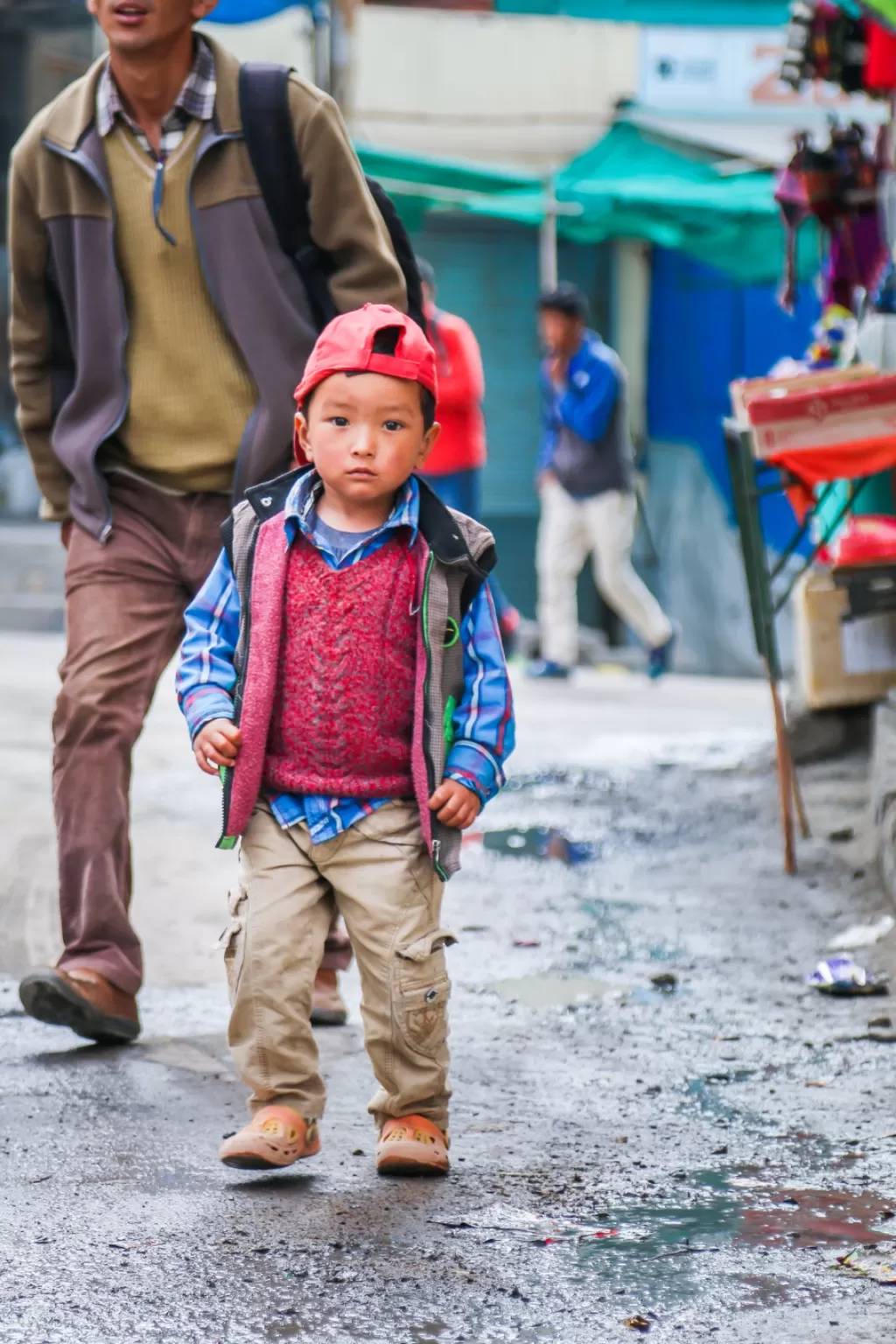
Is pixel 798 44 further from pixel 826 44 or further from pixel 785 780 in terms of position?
pixel 785 780

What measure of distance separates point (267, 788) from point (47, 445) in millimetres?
1261

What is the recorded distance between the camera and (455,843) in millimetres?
3375

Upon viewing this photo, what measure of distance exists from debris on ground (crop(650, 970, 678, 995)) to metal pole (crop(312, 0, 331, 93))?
7890mm

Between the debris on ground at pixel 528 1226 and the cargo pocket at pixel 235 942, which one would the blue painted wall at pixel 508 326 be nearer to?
the cargo pocket at pixel 235 942

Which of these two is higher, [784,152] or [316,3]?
[316,3]

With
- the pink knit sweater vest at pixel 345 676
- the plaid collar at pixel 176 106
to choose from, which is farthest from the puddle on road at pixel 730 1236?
the plaid collar at pixel 176 106

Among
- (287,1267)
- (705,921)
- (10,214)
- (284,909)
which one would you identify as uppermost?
(10,214)

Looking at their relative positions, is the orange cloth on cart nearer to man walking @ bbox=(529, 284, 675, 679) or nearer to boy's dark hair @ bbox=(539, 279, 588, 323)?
boy's dark hair @ bbox=(539, 279, 588, 323)

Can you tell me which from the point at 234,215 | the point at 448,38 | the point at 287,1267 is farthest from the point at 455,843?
the point at 448,38

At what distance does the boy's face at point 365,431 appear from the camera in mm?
3244

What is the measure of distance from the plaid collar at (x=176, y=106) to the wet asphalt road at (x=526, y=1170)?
1861 millimetres

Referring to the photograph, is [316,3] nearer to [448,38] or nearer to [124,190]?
[448,38]

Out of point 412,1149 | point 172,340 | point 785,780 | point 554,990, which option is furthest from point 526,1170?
point 785,780

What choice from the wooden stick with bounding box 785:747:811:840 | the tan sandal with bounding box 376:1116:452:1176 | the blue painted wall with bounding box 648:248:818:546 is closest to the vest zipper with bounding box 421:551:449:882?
the tan sandal with bounding box 376:1116:452:1176
